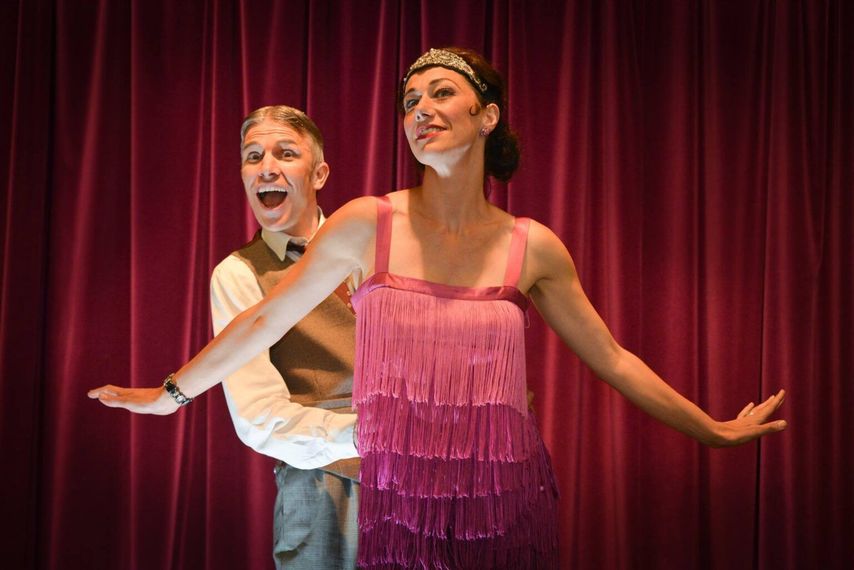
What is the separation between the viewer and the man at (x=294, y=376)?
7.16 feet

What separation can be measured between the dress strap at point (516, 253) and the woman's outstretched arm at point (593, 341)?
2 cm

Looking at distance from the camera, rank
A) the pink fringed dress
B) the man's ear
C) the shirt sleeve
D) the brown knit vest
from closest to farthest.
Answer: the pink fringed dress < the shirt sleeve < the brown knit vest < the man's ear

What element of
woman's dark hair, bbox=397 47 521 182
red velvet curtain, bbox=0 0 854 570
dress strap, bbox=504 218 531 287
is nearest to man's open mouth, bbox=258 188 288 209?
woman's dark hair, bbox=397 47 521 182

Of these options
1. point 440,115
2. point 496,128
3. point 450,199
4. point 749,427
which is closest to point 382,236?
point 450,199

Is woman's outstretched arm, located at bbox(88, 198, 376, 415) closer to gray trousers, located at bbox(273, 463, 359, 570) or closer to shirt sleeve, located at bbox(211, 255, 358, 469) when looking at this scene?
shirt sleeve, located at bbox(211, 255, 358, 469)

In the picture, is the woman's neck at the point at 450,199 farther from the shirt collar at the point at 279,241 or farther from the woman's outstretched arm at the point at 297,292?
the shirt collar at the point at 279,241

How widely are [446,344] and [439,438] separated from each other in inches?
7.2

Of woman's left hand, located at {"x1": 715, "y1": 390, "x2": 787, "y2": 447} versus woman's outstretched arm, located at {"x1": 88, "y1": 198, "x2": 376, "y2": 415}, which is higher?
woman's outstretched arm, located at {"x1": 88, "y1": 198, "x2": 376, "y2": 415}

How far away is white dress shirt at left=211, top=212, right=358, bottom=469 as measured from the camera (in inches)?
83.8

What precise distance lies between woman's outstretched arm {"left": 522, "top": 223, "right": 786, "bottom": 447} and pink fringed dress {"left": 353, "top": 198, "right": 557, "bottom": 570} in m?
0.19

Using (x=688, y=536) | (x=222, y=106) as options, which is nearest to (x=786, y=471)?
(x=688, y=536)

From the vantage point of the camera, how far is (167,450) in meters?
3.50

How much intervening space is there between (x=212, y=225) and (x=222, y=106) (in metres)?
0.44

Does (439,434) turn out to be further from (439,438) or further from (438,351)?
(438,351)
